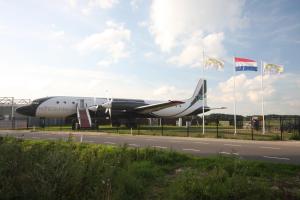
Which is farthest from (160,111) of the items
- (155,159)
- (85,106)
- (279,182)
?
(279,182)

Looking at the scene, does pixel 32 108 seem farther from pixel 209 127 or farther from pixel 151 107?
pixel 209 127

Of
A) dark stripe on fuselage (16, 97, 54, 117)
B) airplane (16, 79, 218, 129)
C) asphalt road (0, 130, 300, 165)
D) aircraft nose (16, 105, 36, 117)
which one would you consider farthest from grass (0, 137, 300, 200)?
aircraft nose (16, 105, 36, 117)

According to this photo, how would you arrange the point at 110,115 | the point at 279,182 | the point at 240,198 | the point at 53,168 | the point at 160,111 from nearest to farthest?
the point at 53,168 < the point at 240,198 < the point at 279,182 < the point at 110,115 < the point at 160,111

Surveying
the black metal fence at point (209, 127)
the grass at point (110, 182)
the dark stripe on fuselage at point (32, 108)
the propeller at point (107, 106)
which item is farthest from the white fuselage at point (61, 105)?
the grass at point (110, 182)

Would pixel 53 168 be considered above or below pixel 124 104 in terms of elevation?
below

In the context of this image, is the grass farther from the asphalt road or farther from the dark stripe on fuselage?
the dark stripe on fuselage

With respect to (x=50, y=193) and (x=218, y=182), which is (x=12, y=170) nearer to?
(x=50, y=193)

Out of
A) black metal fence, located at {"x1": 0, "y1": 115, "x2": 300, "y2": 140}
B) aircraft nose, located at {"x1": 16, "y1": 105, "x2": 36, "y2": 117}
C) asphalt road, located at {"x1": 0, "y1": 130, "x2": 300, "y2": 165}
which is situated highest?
aircraft nose, located at {"x1": 16, "y1": 105, "x2": 36, "y2": 117}

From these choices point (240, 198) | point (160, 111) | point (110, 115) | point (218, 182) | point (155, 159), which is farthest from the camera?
point (160, 111)

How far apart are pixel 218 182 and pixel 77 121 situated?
37.1 m

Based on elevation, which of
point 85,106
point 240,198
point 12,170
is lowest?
point 240,198

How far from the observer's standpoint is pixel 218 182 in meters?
7.20

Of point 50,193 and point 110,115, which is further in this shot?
point 110,115

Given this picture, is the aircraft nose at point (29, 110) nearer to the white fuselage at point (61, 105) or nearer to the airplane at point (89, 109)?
the airplane at point (89, 109)
